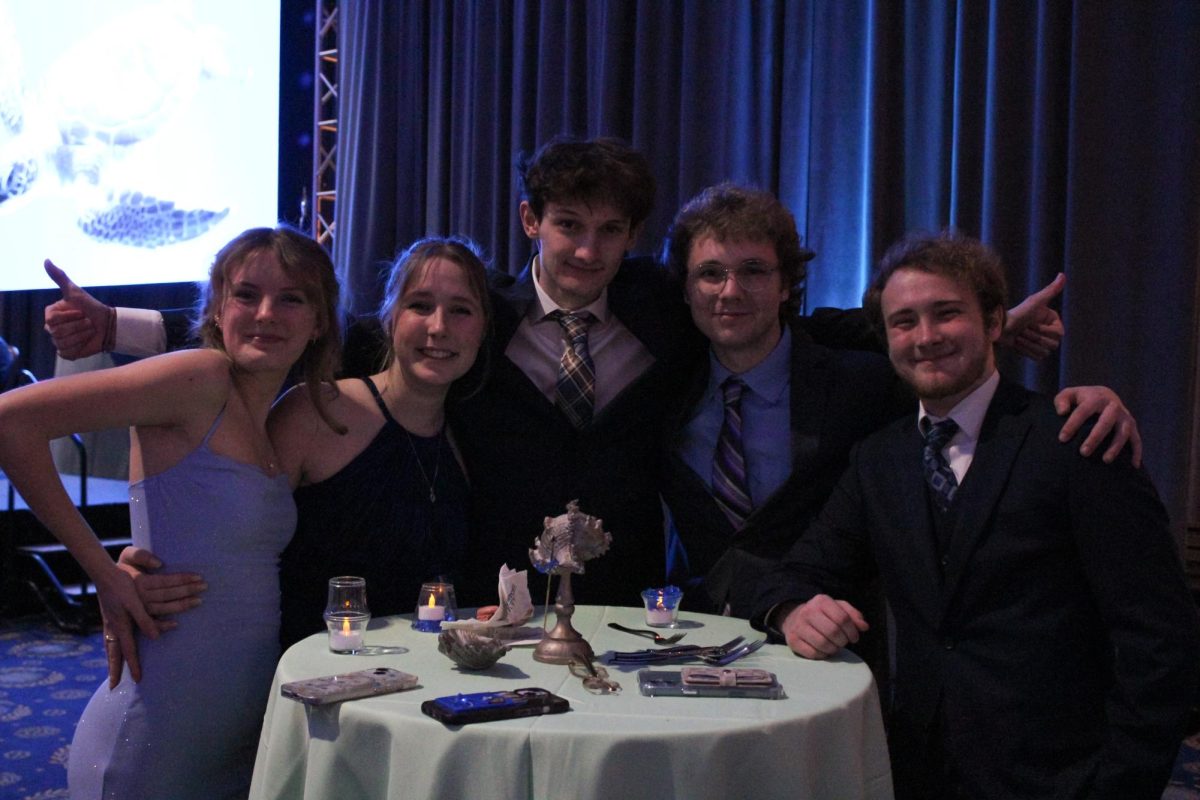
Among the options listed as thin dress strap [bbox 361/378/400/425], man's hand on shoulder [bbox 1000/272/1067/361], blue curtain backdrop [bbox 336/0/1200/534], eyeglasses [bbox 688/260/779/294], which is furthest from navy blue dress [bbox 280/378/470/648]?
blue curtain backdrop [bbox 336/0/1200/534]

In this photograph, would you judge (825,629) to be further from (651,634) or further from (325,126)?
(325,126)

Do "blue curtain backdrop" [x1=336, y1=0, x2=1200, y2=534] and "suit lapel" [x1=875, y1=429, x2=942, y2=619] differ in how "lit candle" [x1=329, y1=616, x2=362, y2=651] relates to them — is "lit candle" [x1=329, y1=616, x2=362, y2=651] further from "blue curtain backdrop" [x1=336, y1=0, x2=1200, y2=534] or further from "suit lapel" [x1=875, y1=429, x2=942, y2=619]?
"blue curtain backdrop" [x1=336, y1=0, x2=1200, y2=534]

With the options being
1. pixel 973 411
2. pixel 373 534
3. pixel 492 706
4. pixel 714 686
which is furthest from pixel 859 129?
pixel 492 706

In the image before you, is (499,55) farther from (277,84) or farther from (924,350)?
(924,350)

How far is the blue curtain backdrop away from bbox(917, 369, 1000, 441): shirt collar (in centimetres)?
215

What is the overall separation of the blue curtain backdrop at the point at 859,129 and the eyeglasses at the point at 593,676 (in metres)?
2.76

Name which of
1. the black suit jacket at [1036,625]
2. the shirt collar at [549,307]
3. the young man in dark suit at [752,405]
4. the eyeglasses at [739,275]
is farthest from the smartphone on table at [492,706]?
the shirt collar at [549,307]

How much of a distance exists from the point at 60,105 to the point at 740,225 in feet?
16.8

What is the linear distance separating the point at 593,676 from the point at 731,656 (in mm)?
272

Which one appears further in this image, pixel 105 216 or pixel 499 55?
pixel 105 216

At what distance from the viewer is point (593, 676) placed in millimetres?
1651

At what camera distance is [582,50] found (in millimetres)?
5156

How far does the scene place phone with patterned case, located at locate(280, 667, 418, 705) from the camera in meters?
1.52

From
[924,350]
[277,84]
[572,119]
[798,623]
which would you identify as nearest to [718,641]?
[798,623]
